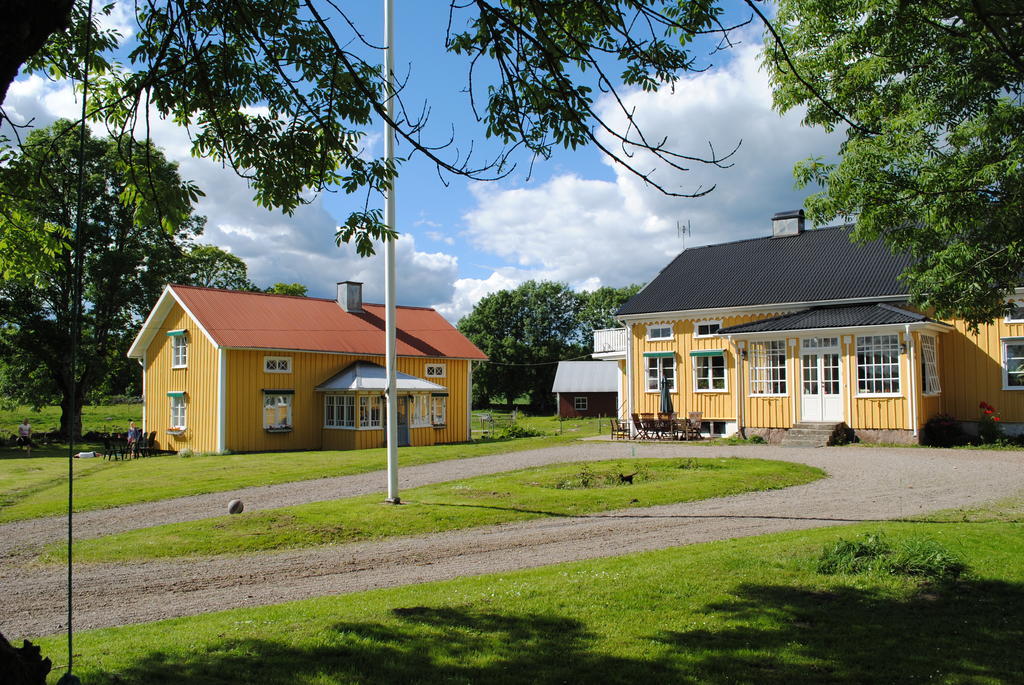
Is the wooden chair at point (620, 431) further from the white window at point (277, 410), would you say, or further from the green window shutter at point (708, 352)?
the white window at point (277, 410)

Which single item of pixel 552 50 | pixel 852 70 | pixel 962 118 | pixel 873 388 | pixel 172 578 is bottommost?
pixel 172 578

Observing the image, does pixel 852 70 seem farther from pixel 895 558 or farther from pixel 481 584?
pixel 481 584

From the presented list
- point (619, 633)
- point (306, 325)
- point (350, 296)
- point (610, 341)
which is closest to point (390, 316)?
point (619, 633)

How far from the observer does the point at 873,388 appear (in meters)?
22.7

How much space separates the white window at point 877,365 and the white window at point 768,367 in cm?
247

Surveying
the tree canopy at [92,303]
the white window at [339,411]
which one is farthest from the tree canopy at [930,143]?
the tree canopy at [92,303]

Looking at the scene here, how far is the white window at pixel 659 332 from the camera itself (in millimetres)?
28422

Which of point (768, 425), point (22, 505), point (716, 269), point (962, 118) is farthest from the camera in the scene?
point (716, 269)

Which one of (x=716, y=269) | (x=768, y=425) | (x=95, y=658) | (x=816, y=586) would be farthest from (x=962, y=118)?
(x=716, y=269)

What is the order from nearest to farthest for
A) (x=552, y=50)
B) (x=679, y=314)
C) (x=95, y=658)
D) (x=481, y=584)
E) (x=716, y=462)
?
(x=95, y=658) < (x=552, y=50) < (x=481, y=584) < (x=716, y=462) < (x=679, y=314)

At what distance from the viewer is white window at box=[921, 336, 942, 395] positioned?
22328 mm

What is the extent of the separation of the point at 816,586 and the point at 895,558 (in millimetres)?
992

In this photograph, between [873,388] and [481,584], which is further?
[873,388]

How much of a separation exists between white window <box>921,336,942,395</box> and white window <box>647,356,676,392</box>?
8.31 metres
